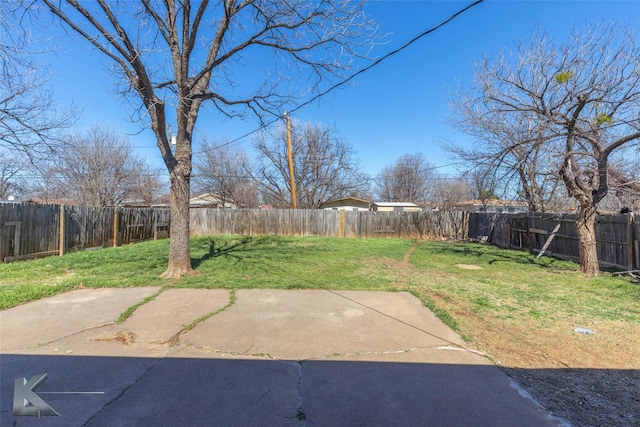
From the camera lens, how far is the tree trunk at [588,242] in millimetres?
7859

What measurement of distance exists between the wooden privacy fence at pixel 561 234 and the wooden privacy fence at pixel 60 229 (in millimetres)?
16215

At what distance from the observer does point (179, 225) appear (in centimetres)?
728

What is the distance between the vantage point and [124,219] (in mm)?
13859

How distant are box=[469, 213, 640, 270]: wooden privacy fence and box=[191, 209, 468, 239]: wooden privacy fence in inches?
125

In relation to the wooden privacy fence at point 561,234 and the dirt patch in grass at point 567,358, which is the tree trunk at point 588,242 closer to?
the wooden privacy fence at point 561,234

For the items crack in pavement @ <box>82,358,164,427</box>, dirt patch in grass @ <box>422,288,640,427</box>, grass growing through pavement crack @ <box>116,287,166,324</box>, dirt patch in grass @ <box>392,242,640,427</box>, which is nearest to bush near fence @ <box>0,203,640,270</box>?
dirt patch in grass @ <box>392,242,640,427</box>

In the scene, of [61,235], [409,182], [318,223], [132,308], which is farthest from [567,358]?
[409,182]

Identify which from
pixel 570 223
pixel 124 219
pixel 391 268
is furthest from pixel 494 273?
pixel 124 219

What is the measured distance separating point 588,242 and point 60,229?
15.4 metres

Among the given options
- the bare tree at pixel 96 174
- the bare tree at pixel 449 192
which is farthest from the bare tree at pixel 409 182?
the bare tree at pixel 96 174

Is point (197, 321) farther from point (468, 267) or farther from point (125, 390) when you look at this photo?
point (468, 267)

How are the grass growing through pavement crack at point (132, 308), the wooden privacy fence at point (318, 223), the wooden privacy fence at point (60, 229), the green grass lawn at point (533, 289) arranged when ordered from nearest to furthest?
the grass growing through pavement crack at point (132, 308)
the green grass lawn at point (533, 289)
the wooden privacy fence at point (60, 229)
the wooden privacy fence at point (318, 223)

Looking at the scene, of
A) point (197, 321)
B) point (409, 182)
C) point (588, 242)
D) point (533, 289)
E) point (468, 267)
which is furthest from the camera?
point (409, 182)

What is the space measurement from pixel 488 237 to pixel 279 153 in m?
17.0
